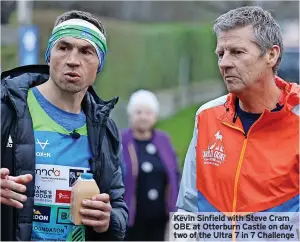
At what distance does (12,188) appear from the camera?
356 cm

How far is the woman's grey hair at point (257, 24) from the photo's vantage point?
4.09 metres

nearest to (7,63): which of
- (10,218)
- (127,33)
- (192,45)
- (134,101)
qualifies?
(134,101)

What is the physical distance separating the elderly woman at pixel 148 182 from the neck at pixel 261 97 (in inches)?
153

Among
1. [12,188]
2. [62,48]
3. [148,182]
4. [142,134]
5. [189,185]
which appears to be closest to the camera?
[12,188]

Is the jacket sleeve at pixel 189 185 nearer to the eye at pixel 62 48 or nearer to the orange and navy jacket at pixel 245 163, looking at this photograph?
the orange and navy jacket at pixel 245 163

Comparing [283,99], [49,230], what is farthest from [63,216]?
[283,99]

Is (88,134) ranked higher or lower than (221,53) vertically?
lower

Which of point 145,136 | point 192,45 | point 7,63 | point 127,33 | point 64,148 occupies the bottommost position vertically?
point 64,148

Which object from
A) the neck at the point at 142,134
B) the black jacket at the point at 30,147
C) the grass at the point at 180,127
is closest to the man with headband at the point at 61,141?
the black jacket at the point at 30,147

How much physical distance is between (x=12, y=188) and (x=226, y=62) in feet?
4.00

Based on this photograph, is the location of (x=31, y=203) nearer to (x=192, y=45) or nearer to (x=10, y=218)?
(x=10, y=218)

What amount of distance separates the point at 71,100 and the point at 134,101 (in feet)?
15.3

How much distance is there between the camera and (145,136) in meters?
8.34

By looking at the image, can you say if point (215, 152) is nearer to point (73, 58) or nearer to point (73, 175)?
point (73, 175)
